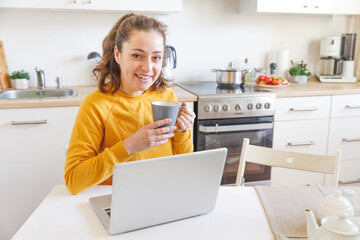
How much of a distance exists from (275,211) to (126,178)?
18.9 inches

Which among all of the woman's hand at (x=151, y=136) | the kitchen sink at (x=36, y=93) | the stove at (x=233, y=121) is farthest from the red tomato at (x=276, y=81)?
the woman's hand at (x=151, y=136)

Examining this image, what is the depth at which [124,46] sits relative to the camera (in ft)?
3.83

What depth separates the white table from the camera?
88cm

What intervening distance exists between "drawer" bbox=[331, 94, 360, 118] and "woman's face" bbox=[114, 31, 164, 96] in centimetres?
184

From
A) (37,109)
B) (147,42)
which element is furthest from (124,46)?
(37,109)

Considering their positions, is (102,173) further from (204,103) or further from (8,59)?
(8,59)

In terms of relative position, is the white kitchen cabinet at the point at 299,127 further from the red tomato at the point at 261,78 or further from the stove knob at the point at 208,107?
the stove knob at the point at 208,107

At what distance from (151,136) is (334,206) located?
1.70ft

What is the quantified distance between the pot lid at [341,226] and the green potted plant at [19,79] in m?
2.30

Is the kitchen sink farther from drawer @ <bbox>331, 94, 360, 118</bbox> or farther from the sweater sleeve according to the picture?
drawer @ <bbox>331, 94, 360, 118</bbox>

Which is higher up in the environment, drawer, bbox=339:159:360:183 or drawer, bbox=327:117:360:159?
drawer, bbox=327:117:360:159

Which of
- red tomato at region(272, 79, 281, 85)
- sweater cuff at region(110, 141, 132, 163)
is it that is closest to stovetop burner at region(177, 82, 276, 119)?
red tomato at region(272, 79, 281, 85)

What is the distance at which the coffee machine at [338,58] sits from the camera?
298 cm

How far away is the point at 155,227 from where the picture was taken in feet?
3.00
